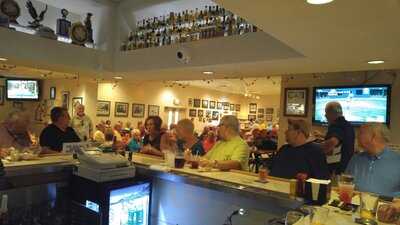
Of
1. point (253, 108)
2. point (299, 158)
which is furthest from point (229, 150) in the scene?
point (253, 108)

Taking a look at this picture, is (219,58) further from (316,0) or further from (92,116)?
(92,116)

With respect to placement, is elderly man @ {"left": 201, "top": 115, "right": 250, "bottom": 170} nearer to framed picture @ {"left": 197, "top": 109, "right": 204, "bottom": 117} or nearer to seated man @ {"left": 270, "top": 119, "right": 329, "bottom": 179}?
seated man @ {"left": 270, "top": 119, "right": 329, "bottom": 179}

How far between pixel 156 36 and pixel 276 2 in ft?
10.5

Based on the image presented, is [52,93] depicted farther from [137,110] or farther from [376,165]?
[376,165]

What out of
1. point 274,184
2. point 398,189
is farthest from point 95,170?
point 398,189

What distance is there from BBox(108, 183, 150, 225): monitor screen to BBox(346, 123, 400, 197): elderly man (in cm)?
176

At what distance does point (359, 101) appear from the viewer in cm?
463

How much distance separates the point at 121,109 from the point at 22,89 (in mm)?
2891

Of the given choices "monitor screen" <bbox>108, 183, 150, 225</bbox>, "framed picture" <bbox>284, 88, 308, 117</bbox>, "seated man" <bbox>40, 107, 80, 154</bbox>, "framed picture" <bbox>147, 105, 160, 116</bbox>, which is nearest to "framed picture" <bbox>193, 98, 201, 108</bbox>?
"framed picture" <bbox>147, 105, 160, 116</bbox>

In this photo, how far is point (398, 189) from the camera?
2316mm

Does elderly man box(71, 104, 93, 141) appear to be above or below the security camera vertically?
below

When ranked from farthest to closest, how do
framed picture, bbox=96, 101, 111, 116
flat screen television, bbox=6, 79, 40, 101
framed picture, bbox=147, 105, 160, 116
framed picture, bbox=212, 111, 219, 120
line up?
framed picture, bbox=212, 111, 219, 120
framed picture, bbox=147, 105, 160, 116
flat screen television, bbox=6, 79, 40, 101
framed picture, bbox=96, 101, 111, 116

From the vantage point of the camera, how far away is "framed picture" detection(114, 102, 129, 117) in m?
8.97

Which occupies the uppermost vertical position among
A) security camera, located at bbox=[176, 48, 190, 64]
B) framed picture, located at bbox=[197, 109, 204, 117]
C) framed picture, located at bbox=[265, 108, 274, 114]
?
security camera, located at bbox=[176, 48, 190, 64]
